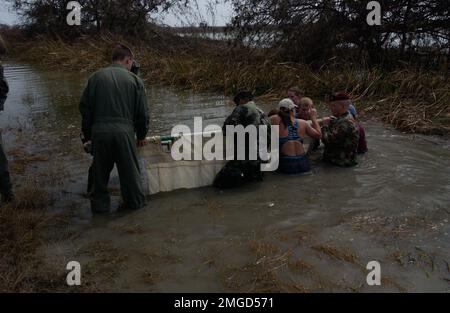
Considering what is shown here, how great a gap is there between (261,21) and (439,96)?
6.65m

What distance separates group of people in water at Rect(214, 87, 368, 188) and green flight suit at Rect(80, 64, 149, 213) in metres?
1.26

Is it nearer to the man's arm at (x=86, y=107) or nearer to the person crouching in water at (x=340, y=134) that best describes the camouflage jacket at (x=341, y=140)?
the person crouching in water at (x=340, y=134)

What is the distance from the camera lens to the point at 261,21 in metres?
14.8

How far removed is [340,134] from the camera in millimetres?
6391

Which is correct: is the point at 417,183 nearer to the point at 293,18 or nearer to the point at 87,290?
the point at 87,290

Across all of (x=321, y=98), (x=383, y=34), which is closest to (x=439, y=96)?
(x=321, y=98)

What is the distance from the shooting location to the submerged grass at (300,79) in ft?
30.9

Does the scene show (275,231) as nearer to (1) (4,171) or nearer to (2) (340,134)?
(2) (340,134)

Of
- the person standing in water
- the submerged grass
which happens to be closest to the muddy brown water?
the person standing in water

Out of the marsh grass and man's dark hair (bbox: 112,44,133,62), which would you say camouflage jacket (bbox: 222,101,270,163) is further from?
the marsh grass

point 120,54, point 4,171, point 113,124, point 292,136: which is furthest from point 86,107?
point 292,136

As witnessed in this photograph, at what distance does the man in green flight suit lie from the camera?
473cm

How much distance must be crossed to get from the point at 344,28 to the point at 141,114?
10.5 meters

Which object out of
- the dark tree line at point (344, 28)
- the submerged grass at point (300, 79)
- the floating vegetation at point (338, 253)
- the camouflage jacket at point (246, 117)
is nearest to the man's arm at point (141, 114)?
the camouflage jacket at point (246, 117)
